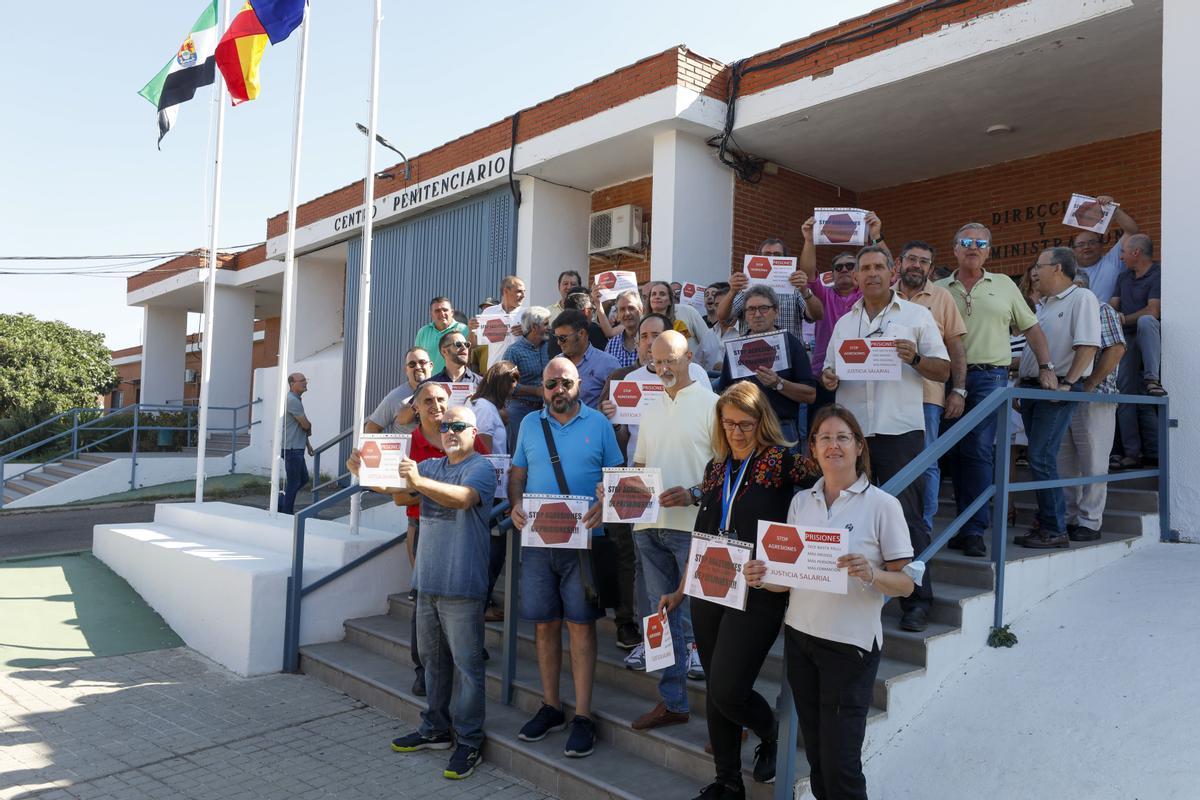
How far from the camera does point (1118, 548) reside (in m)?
5.21

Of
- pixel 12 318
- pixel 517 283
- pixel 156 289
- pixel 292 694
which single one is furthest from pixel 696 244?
pixel 12 318

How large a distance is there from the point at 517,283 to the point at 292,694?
12.1 ft

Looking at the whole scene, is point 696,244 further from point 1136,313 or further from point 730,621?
point 730,621

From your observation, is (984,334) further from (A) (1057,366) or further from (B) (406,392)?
(B) (406,392)

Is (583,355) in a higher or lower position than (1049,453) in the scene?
higher

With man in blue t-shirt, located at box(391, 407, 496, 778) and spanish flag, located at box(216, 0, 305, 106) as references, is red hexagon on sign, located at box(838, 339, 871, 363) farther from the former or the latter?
spanish flag, located at box(216, 0, 305, 106)

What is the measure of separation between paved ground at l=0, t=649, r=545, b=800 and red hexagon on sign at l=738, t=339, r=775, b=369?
8.15 ft

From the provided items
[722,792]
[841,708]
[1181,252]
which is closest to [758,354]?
[841,708]

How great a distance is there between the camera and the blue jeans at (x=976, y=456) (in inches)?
191

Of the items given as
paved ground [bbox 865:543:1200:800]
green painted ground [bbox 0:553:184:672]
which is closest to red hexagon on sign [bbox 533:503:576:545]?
paved ground [bbox 865:543:1200:800]

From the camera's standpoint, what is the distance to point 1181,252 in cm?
561

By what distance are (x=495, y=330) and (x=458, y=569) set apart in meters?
3.03

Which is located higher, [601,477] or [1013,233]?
[1013,233]

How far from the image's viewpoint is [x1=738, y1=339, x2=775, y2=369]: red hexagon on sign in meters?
4.59
